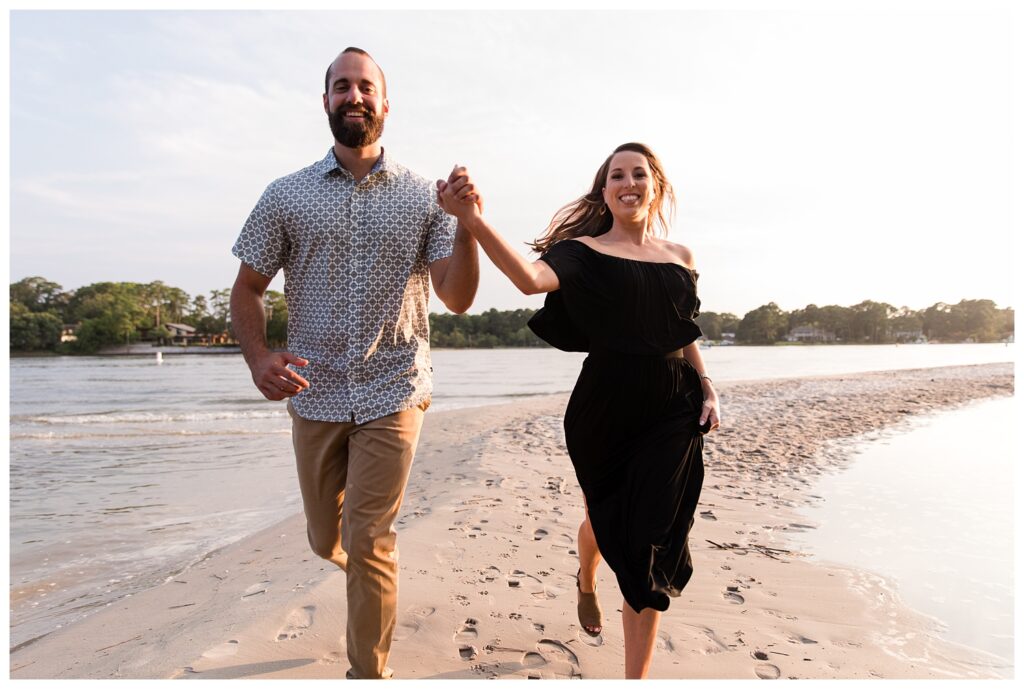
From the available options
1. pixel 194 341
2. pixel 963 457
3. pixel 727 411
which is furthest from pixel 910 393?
pixel 194 341

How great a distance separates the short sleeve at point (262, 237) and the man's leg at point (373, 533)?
84 cm

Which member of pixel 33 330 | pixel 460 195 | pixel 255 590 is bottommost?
pixel 255 590

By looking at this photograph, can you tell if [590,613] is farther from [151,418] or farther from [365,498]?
[151,418]

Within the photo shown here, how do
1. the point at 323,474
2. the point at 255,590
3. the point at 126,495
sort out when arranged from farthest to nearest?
the point at 126,495 < the point at 255,590 < the point at 323,474

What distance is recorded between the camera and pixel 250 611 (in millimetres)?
4152

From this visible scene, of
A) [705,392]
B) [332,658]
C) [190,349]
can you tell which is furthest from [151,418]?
[190,349]

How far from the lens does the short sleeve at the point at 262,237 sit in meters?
3.09

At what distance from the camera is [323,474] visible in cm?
318

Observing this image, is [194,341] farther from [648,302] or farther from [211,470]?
[648,302]

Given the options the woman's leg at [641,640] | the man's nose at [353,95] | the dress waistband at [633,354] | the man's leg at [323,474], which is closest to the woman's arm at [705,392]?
the dress waistband at [633,354]

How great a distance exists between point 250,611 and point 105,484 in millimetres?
6582

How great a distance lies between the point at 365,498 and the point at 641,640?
51.1 inches

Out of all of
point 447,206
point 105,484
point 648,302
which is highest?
point 447,206

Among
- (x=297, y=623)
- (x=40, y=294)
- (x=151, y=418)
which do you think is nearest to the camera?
(x=297, y=623)
